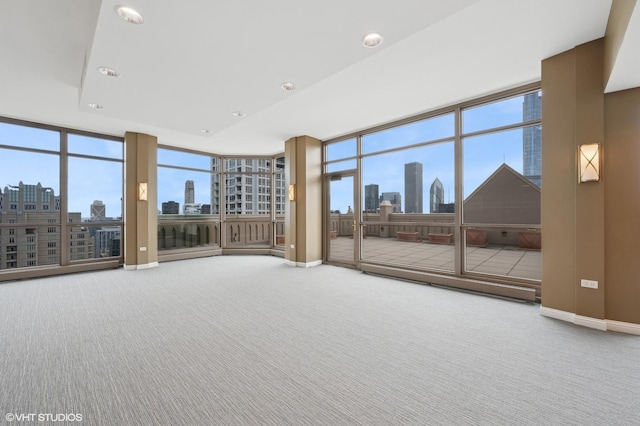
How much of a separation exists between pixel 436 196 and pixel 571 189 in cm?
233

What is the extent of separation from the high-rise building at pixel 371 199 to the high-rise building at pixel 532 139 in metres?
3.08

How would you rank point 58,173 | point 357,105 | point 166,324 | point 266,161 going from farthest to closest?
1. point 266,161
2. point 58,173
3. point 357,105
4. point 166,324

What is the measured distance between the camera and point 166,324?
10.4ft

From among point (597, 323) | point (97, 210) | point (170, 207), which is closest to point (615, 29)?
point (597, 323)

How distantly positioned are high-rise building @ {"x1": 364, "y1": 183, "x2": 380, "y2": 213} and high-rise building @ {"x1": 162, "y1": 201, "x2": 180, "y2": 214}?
5804 millimetres

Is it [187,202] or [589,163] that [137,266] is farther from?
[589,163]

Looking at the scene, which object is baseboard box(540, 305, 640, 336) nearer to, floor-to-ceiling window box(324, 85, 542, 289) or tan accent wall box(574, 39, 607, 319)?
tan accent wall box(574, 39, 607, 319)

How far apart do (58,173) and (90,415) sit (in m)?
6.53

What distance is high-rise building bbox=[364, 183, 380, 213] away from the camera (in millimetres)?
6410

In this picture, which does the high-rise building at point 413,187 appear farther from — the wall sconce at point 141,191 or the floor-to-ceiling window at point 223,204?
the wall sconce at point 141,191

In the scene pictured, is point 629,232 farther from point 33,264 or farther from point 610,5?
point 33,264

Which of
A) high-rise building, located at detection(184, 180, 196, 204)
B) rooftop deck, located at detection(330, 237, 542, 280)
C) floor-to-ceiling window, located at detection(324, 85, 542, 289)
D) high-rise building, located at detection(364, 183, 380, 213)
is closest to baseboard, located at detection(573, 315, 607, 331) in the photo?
floor-to-ceiling window, located at detection(324, 85, 542, 289)

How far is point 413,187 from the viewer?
6.12 m

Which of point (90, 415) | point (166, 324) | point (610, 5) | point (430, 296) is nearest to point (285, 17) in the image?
point (610, 5)
